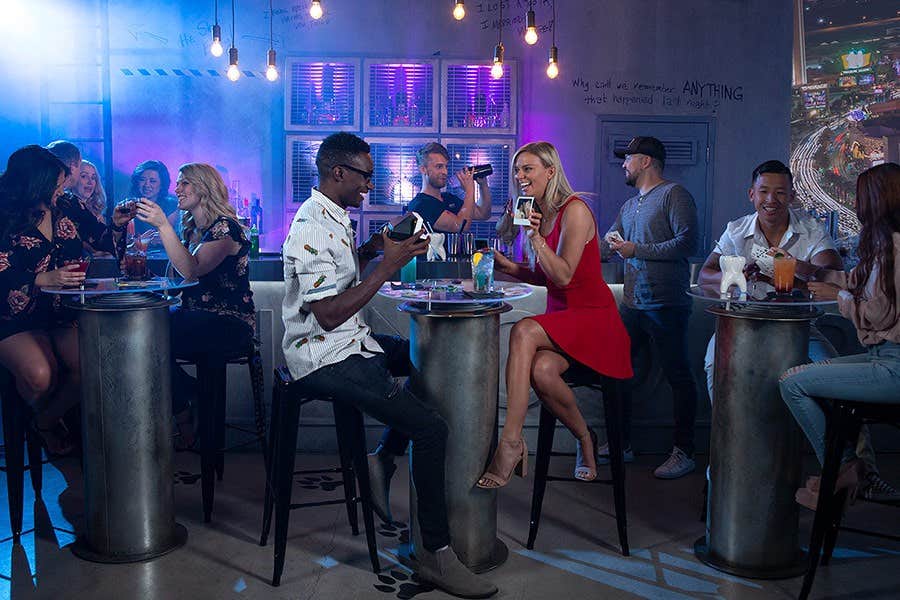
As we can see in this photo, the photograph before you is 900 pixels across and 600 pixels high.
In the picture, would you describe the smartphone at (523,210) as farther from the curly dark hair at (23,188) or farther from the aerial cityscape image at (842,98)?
the aerial cityscape image at (842,98)

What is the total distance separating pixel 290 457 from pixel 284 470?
48mm

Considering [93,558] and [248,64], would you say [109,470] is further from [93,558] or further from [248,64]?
[248,64]

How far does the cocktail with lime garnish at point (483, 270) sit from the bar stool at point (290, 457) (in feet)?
2.07

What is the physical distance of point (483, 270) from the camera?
120 inches

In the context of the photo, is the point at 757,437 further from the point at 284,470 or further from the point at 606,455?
the point at 284,470

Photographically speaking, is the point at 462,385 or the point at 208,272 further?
the point at 208,272

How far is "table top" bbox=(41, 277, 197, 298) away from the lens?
2.96 meters

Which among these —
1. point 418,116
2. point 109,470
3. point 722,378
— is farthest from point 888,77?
point 109,470

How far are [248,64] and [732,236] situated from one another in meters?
4.20

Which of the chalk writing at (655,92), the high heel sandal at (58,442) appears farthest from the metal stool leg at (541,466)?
the chalk writing at (655,92)

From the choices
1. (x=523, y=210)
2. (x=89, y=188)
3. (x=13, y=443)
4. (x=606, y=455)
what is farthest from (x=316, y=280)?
(x=89, y=188)

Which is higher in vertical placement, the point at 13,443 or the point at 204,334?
the point at 204,334

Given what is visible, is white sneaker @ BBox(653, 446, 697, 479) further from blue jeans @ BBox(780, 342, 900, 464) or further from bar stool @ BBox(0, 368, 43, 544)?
bar stool @ BBox(0, 368, 43, 544)

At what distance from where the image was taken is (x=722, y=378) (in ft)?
9.87
